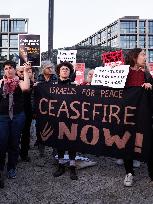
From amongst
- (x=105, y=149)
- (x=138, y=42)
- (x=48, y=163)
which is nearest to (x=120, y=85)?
(x=105, y=149)

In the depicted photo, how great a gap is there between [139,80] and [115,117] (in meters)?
0.56

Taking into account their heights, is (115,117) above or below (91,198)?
above

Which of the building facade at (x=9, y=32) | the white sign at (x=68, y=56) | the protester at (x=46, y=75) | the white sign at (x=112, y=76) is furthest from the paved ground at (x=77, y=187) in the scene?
the building facade at (x=9, y=32)

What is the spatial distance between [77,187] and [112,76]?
1422mm

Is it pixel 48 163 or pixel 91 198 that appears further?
pixel 48 163

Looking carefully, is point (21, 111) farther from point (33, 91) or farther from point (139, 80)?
point (139, 80)

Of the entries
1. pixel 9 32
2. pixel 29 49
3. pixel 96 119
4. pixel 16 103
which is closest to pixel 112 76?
pixel 96 119

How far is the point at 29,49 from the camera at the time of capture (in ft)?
17.3

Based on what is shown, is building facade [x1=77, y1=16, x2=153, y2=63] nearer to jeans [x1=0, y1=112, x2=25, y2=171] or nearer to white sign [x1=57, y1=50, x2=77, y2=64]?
white sign [x1=57, y1=50, x2=77, y2=64]

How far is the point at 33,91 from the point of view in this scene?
567 cm

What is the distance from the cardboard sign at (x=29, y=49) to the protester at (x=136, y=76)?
117 cm

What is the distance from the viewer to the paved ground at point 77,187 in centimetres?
455

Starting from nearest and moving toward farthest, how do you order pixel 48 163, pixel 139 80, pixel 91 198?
pixel 91 198, pixel 139 80, pixel 48 163

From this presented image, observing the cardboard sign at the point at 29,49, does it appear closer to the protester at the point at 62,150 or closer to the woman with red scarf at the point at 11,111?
the woman with red scarf at the point at 11,111
